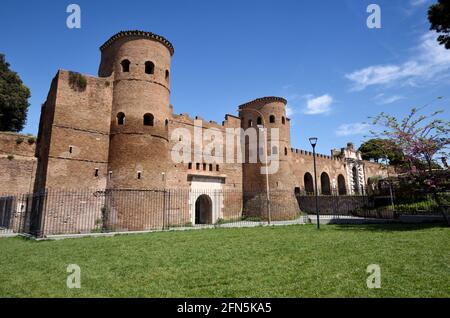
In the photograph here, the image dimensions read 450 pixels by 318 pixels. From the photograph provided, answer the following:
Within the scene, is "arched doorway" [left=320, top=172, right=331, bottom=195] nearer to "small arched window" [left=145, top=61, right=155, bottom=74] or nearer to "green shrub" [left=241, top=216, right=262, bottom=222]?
"green shrub" [left=241, top=216, right=262, bottom=222]

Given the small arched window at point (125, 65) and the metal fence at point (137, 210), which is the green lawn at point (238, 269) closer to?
the metal fence at point (137, 210)

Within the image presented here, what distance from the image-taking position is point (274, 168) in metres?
25.5

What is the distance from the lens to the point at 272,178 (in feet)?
82.9

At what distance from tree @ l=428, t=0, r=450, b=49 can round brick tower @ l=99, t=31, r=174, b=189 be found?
1532 cm

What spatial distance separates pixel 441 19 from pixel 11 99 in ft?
114

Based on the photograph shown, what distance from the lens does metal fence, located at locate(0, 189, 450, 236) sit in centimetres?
1584

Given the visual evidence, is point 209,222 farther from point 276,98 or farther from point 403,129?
point 403,129

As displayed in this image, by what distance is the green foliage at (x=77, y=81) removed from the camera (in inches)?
698

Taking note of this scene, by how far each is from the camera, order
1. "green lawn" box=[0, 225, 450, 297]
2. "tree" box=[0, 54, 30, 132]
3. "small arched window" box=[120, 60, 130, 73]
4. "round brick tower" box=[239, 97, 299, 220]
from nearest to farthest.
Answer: "green lawn" box=[0, 225, 450, 297] → "small arched window" box=[120, 60, 130, 73] → "round brick tower" box=[239, 97, 299, 220] → "tree" box=[0, 54, 30, 132]

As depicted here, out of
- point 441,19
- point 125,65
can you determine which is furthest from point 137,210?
point 441,19

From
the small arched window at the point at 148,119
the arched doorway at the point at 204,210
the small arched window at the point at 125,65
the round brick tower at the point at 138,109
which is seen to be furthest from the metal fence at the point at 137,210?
the small arched window at the point at 125,65

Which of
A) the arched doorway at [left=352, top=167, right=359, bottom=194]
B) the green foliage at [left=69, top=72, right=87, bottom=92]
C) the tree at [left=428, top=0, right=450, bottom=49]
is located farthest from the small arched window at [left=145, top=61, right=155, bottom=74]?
the arched doorway at [left=352, top=167, right=359, bottom=194]

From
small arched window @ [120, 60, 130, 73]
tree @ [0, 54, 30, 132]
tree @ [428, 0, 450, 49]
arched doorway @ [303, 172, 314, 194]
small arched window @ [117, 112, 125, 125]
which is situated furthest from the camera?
arched doorway @ [303, 172, 314, 194]
